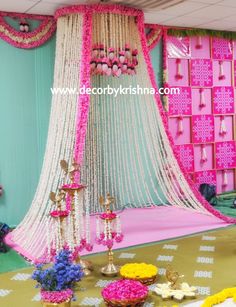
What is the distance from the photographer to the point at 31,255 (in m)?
3.94

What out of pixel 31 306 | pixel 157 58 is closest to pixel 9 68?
→ pixel 157 58

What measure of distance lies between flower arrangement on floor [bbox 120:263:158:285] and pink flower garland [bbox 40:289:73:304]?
76 centimetres

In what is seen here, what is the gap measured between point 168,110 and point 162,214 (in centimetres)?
141

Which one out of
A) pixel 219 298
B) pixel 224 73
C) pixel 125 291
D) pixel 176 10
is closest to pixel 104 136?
pixel 176 10

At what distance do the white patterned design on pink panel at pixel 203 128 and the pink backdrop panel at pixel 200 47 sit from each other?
0.81 metres

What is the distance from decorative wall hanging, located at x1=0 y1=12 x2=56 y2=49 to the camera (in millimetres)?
4883

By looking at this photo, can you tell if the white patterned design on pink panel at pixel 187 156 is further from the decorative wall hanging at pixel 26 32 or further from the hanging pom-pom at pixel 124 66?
the decorative wall hanging at pixel 26 32

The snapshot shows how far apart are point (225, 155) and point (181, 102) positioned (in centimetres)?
109

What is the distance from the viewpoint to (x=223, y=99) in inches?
259

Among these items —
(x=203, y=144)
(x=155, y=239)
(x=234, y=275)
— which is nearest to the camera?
(x=234, y=275)

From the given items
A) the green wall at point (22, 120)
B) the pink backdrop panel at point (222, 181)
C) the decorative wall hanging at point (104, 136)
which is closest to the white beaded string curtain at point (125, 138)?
the decorative wall hanging at point (104, 136)

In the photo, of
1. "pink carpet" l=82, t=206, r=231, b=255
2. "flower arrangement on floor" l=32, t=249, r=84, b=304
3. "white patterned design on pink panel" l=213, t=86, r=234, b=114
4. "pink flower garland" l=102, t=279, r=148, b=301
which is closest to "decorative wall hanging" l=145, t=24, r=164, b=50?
"white patterned design on pink panel" l=213, t=86, r=234, b=114

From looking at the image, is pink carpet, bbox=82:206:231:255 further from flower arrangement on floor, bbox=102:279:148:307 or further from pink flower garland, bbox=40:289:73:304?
pink flower garland, bbox=40:289:73:304

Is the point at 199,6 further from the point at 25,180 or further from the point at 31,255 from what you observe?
the point at 31,255
